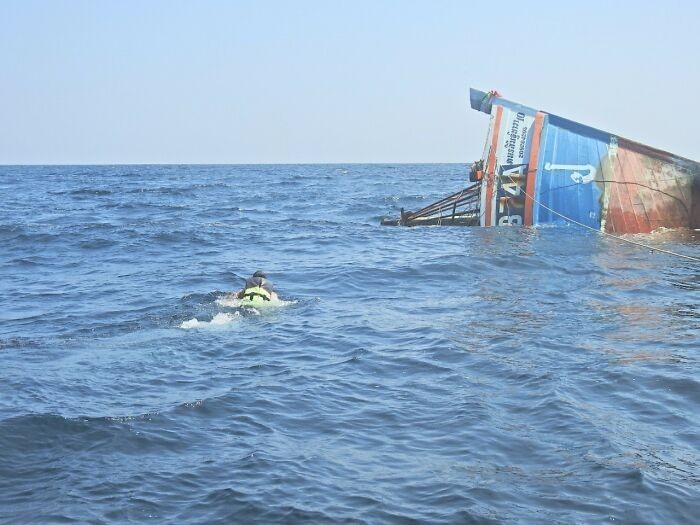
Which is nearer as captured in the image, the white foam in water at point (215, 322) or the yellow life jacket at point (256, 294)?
the white foam in water at point (215, 322)

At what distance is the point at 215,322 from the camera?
14203mm

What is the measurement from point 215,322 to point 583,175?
15075 mm

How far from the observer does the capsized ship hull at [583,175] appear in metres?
24.7

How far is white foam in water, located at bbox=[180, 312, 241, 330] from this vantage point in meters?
14.0

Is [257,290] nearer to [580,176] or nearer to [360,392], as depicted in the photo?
[360,392]

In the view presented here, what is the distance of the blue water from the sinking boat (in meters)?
Answer: 3.78

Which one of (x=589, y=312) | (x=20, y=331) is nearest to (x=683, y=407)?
(x=589, y=312)

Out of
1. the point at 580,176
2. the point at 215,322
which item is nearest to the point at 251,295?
the point at 215,322

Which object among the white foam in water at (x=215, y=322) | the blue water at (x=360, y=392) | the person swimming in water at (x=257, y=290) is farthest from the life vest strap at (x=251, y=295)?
the white foam in water at (x=215, y=322)

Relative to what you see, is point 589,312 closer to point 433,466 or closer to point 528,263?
point 528,263

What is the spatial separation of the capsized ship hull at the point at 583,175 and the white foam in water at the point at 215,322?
45.0 ft

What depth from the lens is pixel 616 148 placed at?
24.6 meters

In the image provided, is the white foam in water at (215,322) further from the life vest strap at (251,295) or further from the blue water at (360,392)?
the life vest strap at (251,295)

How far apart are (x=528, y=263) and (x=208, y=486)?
14461mm
